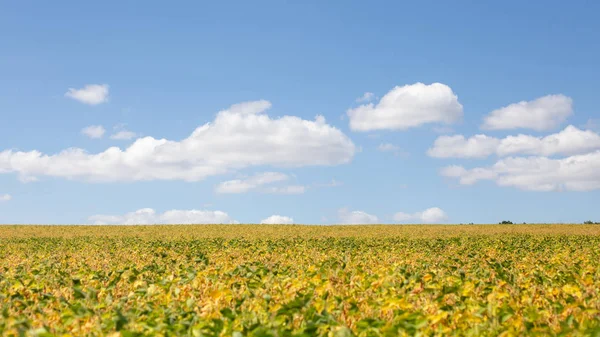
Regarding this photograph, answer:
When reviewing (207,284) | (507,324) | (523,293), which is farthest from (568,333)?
(207,284)

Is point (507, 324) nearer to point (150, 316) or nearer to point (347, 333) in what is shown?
point (347, 333)

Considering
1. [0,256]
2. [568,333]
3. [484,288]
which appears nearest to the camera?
[568,333]

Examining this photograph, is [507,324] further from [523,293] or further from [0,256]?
[0,256]

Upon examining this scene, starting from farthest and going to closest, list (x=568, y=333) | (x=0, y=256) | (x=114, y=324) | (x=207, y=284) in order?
(x=0, y=256)
(x=207, y=284)
(x=114, y=324)
(x=568, y=333)

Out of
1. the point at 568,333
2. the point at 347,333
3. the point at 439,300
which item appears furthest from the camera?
the point at 439,300

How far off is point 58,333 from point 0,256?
19.0 metres

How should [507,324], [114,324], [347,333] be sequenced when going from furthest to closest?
[507,324]
[114,324]
[347,333]

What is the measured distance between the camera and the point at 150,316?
279 inches

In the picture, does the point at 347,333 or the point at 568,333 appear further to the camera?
the point at 568,333

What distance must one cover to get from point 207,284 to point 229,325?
490 cm

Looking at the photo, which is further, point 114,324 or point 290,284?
point 290,284

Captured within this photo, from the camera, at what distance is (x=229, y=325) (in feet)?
20.3

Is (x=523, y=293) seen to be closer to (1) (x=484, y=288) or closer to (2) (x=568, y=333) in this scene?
(1) (x=484, y=288)

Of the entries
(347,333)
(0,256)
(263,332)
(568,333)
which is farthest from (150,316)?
(0,256)
